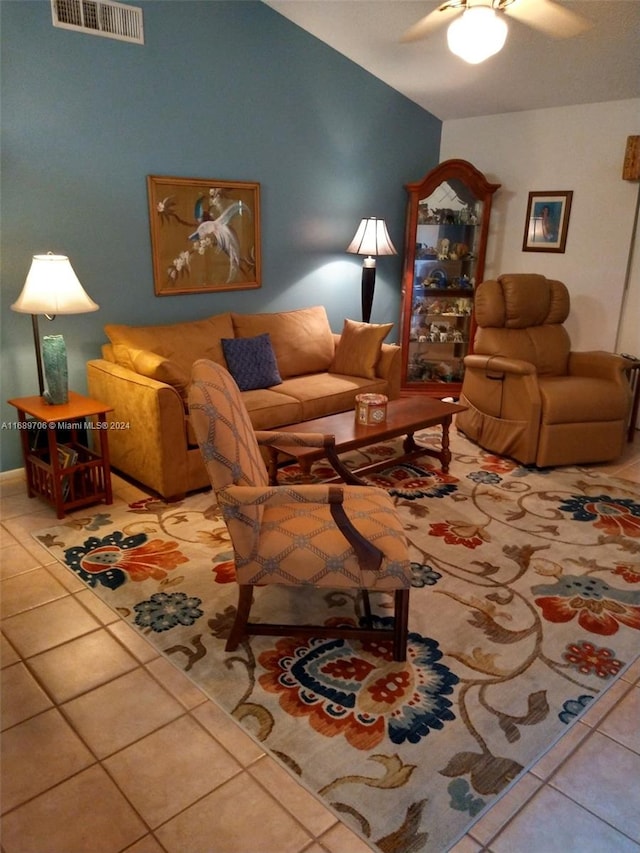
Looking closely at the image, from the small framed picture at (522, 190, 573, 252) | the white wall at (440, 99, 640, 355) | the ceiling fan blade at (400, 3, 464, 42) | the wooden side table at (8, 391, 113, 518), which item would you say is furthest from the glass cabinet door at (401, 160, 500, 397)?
the wooden side table at (8, 391, 113, 518)

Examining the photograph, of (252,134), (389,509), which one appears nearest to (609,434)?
(389,509)

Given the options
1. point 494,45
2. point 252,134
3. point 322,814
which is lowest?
point 322,814

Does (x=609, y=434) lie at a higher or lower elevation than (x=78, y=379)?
lower

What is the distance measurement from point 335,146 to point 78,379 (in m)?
2.67

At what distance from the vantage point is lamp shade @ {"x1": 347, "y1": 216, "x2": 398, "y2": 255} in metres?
4.94

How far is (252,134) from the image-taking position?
14.5 ft

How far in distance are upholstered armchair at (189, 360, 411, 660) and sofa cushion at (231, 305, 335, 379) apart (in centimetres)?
214

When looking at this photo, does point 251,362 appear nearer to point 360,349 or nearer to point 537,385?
point 360,349

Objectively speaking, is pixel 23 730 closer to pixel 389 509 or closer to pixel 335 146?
pixel 389 509

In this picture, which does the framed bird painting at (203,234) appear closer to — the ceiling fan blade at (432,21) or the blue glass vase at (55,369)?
the blue glass vase at (55,369)

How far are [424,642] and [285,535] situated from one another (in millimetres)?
685

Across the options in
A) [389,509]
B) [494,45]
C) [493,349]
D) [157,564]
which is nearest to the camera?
[389,509]

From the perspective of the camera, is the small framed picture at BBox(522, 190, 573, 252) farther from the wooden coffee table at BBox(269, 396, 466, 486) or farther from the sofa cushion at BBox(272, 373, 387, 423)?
the wooden coffee table at BBox(269, 396, 466, 486)

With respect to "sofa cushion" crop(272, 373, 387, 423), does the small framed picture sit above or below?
above
